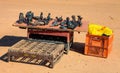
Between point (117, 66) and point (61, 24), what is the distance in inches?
119

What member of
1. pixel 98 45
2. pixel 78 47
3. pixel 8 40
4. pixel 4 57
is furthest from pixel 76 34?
pixel 4 57

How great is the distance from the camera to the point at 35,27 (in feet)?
45.1

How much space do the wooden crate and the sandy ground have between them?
0.85 ft

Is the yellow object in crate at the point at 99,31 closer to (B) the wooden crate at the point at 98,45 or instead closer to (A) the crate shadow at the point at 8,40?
(B) the wooden crate at the point at 98,45

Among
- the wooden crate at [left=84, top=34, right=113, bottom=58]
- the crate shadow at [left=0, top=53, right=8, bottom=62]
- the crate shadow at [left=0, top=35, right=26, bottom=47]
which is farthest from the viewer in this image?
the crate shadow at [left=0, top=35, right=26, bottom=47]

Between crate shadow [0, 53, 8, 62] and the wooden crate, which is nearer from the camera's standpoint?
crate shadow [0, 53, 8, 62]

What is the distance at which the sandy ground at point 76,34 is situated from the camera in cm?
1243

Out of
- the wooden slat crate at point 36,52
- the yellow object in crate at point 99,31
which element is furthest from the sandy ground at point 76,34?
the yellow object in crate at point 99,31

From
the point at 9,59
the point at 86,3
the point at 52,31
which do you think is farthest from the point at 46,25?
the point at 86,3

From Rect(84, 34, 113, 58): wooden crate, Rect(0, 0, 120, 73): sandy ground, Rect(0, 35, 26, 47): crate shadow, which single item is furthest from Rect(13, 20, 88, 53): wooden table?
Rect(0, 35, 26, 47): crate shadow

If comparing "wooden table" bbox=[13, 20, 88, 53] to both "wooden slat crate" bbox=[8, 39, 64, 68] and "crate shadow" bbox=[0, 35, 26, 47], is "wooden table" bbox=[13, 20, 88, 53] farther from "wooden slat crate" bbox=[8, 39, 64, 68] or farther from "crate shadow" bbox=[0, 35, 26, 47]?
"crate shadow" bbox=[0, 35, 26, 47]

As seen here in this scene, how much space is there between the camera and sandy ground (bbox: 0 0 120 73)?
12.4 meters

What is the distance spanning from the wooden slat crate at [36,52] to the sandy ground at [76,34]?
0.34 m

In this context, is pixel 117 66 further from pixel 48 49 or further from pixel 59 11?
pixel 59 11
